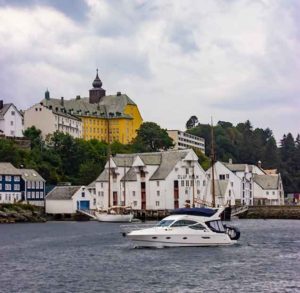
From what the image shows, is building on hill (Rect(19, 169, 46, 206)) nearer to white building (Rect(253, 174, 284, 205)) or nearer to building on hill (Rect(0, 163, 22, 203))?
building on hill (Rect(0, 163, 22, 203))

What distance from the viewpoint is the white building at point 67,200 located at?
139500 mm

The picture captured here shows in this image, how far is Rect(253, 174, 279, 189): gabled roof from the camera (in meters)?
167

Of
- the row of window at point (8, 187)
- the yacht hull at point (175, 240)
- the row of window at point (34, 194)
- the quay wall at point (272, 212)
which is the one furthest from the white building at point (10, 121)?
the yacht hull at point (175, 240)

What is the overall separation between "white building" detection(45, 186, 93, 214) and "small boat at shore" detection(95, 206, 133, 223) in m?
8.32

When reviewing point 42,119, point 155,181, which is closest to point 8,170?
point 155,181

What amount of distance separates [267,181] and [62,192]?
49766mm

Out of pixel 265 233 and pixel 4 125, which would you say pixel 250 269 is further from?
pixel 4 125

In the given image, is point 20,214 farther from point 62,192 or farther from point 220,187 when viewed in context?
point 220,187

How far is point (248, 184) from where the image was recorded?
16288 cm

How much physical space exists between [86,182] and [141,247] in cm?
9097

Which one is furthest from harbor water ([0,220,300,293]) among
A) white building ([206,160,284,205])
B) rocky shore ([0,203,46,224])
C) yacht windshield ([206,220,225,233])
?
white building ([206,160,284,205])

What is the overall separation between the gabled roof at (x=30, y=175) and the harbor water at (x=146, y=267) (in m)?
62.7

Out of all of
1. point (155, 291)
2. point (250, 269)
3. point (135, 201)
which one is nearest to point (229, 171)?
point (135, 201)

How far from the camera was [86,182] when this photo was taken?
159 m
